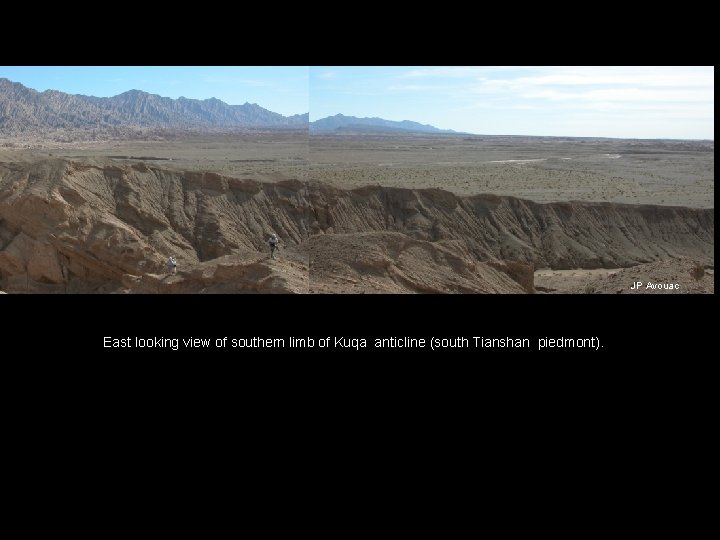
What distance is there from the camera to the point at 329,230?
22.3m

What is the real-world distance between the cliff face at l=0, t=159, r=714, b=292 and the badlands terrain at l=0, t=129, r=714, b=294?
47 millimetres

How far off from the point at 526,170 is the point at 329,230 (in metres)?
25.5

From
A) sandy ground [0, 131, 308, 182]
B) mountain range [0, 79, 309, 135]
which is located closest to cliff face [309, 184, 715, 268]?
sandy ground [0, 131, 308, 182]

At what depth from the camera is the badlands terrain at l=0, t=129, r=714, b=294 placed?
436 inches

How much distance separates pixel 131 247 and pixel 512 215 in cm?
1411

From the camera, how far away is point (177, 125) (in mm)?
74000

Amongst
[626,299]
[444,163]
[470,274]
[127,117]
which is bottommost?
[626,299]

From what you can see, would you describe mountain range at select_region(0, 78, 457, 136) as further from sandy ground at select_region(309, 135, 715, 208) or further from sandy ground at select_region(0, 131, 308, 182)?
sandy ground at select_region(309, 135, 715, 208)

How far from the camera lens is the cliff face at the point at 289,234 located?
35.2ft

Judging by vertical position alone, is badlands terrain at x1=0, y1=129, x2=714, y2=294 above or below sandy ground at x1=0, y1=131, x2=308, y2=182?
below

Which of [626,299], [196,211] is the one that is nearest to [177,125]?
[196,211]

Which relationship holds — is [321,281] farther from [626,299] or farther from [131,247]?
[131,247]

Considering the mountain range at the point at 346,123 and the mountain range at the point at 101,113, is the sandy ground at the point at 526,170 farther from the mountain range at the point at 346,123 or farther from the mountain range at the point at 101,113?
the mountain range at the point at 101,113

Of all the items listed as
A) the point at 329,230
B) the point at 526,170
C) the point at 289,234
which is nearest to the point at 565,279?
the point at 329,230
